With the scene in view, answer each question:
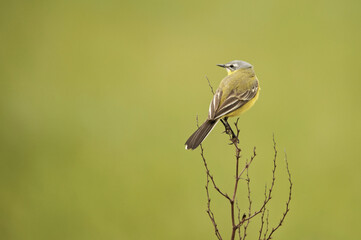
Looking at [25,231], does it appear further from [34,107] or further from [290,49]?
[290,49]

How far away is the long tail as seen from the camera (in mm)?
3926

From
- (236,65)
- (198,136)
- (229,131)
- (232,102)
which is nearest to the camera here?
(198,136)

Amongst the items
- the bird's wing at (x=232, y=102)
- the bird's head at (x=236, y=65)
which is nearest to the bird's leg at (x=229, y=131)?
the bird's wing at (x=232, y=102)

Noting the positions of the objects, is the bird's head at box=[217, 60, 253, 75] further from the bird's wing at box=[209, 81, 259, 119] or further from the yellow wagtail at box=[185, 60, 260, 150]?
the bird's wing at box=[209, 81, 259, 119]

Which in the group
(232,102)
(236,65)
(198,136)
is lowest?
(198,136)

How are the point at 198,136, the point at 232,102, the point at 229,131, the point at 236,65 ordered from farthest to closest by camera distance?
the point at 236,65 → the point at 229,131 → the point at 232,102 → the point at 198,136

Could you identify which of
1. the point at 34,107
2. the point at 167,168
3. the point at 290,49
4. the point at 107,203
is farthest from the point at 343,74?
the point at 34,107

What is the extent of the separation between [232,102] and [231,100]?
31mm

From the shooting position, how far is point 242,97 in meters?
4.66

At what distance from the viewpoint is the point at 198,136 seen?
13.3 ft

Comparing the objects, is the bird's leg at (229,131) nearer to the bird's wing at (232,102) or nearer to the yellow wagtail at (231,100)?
the yellow wagtail at (231,100)

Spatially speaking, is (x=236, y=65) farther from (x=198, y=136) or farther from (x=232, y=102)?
(x=198, y=136)

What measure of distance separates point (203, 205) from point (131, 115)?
9.02 ft

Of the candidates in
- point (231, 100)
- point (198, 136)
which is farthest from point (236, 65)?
point (198, 136)
